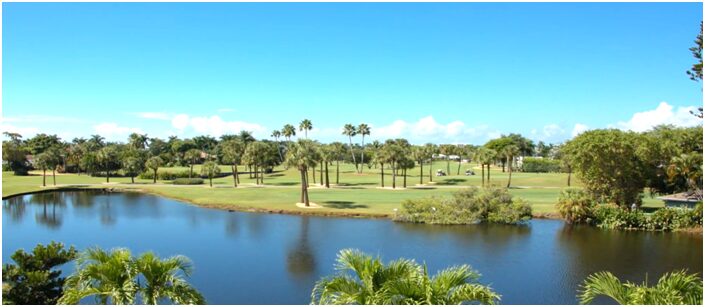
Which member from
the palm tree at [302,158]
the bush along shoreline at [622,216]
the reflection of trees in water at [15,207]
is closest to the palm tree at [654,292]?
the bush along shoreline at [622,216]

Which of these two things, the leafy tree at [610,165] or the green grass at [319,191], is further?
the green grass at [319,191]

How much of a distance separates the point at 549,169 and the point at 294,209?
85506 mm

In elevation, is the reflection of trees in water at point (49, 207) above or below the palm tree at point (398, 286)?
below

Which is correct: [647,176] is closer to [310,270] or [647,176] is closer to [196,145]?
[310,270]

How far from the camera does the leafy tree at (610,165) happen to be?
165ft

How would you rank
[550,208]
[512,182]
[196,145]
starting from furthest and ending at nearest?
[196,145], [512,182], [550,208]

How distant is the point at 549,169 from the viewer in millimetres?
124938

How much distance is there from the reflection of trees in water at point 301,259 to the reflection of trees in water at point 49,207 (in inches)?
976

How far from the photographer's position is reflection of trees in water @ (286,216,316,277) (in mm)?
30278

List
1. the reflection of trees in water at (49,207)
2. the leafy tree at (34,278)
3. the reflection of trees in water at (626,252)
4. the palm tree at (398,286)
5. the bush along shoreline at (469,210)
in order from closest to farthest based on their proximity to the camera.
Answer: the palm tree at (398,286) → the leafy tree at (34,278) → the reflection of trees in water at (626,252) → the bush along shoreline at (469,210) → the reflection of trees in water at (49,207)

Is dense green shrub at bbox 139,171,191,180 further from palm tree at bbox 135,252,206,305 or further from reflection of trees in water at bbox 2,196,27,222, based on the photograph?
palm tree at bbox 135,252,206,305

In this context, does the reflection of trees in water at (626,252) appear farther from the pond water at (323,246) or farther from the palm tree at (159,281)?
the palm tree at (159,281)

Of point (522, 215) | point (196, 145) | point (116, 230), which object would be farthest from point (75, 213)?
point (196, 145)

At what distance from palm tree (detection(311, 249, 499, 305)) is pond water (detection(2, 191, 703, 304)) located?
14.2m
